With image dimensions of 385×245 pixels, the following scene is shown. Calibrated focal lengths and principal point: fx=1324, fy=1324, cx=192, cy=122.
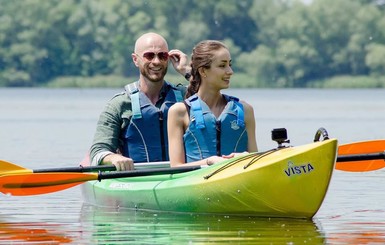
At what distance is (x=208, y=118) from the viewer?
11.5m

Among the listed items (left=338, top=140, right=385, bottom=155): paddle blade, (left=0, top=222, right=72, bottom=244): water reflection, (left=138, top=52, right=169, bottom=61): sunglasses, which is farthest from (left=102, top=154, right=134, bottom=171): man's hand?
(left=338, top=140, right=385, bottom=155): paddle blade

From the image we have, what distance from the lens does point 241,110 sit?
38.1ft

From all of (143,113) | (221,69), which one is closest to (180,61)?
(143,113)

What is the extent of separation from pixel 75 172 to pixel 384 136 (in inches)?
611

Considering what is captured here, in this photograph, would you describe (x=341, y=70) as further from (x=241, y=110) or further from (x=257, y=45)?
(x=241, y=110)

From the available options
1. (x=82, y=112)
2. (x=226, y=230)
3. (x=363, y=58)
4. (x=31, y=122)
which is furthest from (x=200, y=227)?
(x=363, y=58)

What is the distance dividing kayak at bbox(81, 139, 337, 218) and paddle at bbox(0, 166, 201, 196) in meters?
0.39

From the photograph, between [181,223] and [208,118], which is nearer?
[181,223]

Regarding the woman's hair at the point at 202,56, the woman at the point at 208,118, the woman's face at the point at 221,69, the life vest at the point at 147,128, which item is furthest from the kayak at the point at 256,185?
the woman's hair at the point at 202,56

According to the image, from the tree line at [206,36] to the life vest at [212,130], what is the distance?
220 ft

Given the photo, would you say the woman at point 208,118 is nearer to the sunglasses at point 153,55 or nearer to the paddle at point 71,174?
the paddle at point 71,174

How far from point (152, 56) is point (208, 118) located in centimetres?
120

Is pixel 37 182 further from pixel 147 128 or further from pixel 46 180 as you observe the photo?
pixel 147 128

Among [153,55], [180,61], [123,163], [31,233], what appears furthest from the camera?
[180,61]
